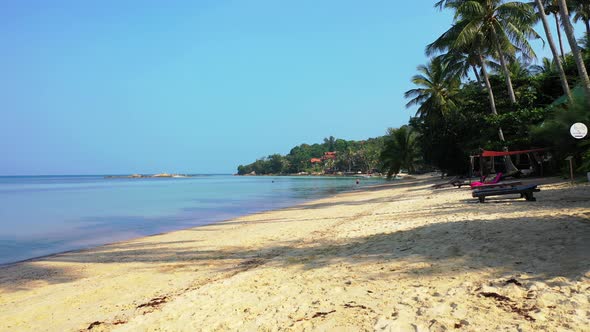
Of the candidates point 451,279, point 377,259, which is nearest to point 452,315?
point 451,279

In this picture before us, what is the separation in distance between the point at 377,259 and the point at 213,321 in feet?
8.30

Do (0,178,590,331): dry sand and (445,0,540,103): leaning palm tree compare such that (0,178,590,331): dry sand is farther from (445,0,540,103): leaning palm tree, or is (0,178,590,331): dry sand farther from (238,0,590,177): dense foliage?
(445,0,540,103): leaning palm tree

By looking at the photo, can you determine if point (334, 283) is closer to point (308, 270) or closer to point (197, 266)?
point (308, 270)

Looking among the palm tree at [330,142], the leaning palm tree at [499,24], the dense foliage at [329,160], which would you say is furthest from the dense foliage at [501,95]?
the palm tree at [330,142]

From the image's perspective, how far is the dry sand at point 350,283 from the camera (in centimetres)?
323

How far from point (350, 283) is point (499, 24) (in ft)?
66.4

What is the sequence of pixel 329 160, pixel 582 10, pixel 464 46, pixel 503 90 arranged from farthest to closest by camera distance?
pixel 329 160
pixel 503 90
pixel 582 10
pixel 464 46

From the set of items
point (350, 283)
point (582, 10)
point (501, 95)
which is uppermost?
point (582, 10)

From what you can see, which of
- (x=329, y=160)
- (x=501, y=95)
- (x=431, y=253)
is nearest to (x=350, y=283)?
(x=431, y=253)

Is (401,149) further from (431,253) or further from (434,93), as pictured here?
(431,253)

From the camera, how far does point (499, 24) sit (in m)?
19.4

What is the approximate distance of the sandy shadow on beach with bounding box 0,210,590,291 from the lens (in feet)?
14.0

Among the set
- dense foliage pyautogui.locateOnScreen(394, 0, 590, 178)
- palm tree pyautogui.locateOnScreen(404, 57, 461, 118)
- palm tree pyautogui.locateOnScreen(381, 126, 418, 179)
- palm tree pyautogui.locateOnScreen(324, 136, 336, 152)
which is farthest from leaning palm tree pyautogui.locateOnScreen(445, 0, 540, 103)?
palm tree pyautogui.locateOnScreen(324, 136, 336, 152)

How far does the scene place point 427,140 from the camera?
3297cm
